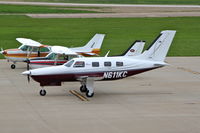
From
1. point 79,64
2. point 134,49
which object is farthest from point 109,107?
point 134,49

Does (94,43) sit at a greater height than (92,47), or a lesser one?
greater

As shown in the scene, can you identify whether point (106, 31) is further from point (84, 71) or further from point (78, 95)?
point (84, 71)

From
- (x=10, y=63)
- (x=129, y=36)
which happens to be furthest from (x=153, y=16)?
(x=10, y=63)

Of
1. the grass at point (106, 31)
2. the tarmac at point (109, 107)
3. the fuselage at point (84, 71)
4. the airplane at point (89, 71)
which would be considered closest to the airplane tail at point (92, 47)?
the tarmac at point (109, 107)

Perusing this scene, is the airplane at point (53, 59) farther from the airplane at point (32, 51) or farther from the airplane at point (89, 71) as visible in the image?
the airplane at point (89, 71)

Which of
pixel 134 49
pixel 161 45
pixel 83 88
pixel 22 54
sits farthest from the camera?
pixel 22 54

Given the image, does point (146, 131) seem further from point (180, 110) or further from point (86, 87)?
point (86, 87)

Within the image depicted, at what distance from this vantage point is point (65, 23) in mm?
67938

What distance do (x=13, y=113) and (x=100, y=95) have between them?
5.75 metres

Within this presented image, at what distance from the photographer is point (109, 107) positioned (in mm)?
23938

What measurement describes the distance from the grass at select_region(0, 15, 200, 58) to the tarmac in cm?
1407

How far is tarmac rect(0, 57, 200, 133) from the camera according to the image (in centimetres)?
2021

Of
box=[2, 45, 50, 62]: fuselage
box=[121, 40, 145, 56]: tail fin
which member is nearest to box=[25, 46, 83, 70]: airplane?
box=[121, 40, 145, 56]: tail fin

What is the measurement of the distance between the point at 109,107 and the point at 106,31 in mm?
36741
